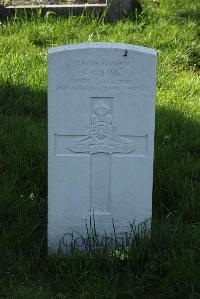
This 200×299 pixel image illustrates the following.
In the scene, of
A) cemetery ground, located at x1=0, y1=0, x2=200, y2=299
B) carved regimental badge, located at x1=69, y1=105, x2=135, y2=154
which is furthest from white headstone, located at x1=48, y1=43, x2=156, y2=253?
cemetery ground, located at x1=0, y1=0, x2=200, y2=299

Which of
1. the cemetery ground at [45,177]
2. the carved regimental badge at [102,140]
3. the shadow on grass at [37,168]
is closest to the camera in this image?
the cemetery ground at [45,177]

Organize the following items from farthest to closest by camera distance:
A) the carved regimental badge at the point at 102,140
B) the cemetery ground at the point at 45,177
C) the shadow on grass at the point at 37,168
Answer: the shadow on grass at the point at 37,168 → the carved regimental badge at the point at 102,140 → the cemetery ground at the point at 45,177

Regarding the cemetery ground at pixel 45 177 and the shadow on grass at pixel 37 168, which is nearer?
the cemetery ground at pixel 45 177

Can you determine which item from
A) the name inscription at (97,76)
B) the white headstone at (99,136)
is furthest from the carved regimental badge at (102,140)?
the name inscription at (97,76)

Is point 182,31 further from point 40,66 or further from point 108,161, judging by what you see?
point 108,161

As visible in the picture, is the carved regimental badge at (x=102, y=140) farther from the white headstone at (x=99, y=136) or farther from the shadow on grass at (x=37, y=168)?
the shadow on grass at (x=37, y=168)

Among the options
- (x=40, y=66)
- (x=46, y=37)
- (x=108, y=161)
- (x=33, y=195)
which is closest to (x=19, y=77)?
(x=40, y=66)

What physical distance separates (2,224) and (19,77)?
2.42m

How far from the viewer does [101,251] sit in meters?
3.72

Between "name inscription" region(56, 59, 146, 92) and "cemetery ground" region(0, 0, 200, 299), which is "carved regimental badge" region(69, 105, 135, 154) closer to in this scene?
"name inscription" region(56, 59, 146, 92)

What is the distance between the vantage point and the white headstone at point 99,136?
3686 mm

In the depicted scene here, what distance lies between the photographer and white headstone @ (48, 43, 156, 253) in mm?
3686

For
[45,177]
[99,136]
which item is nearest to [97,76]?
[99,136]

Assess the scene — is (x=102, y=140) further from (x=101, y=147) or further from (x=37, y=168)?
(x=37, y=168)
